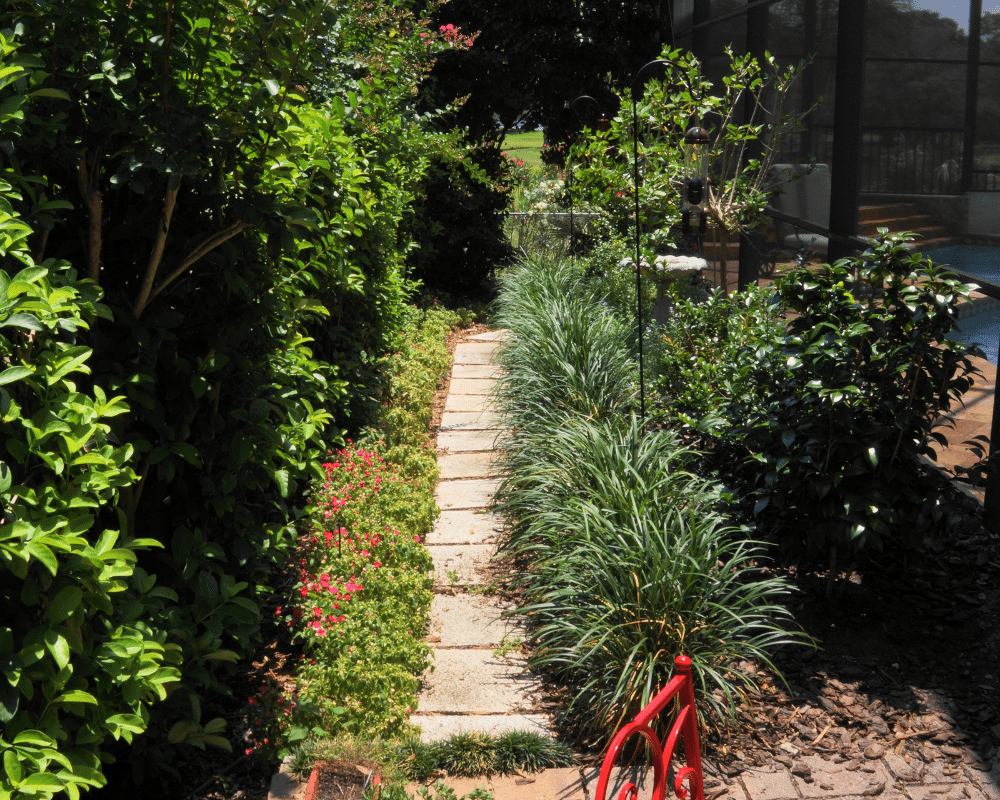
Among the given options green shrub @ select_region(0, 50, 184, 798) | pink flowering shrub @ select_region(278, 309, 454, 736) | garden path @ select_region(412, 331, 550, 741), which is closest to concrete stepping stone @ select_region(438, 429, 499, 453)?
garden path @ select_region(412, 331, 550, 741)

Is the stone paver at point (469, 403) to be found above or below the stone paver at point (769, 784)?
above

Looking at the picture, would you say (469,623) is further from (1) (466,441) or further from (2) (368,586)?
(1) (466,441)

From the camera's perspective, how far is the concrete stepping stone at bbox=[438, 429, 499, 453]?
622 cm

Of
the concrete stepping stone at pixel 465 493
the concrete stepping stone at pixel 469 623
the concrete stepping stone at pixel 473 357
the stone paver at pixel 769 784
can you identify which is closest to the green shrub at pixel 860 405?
the stone paver at pixel 769 784

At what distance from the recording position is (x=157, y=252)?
2691 mm

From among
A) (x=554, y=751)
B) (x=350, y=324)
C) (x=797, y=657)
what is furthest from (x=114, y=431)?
(x=350, y=324)

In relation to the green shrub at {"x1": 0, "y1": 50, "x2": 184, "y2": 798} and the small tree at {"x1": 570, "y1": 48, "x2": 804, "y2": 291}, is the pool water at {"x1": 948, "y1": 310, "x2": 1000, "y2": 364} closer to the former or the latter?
the small tree at {"x1": 570, "y1": 48, "x2": 804, "y2": 291}

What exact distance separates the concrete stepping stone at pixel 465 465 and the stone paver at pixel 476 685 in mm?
2015

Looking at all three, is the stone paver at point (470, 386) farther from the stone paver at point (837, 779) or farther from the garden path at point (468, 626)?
the stone paver at point (837, 779)

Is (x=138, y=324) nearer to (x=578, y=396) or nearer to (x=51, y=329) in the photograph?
(x=51, y=329)

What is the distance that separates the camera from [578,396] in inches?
228

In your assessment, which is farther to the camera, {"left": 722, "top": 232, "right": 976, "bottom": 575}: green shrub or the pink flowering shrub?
{"left": 722, "top": 232, "right": 976, "bottom": 575}: green shrub

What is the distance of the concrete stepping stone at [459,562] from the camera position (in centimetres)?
437

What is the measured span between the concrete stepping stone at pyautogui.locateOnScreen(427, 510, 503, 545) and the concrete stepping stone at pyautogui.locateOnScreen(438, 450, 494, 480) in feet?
1.80
